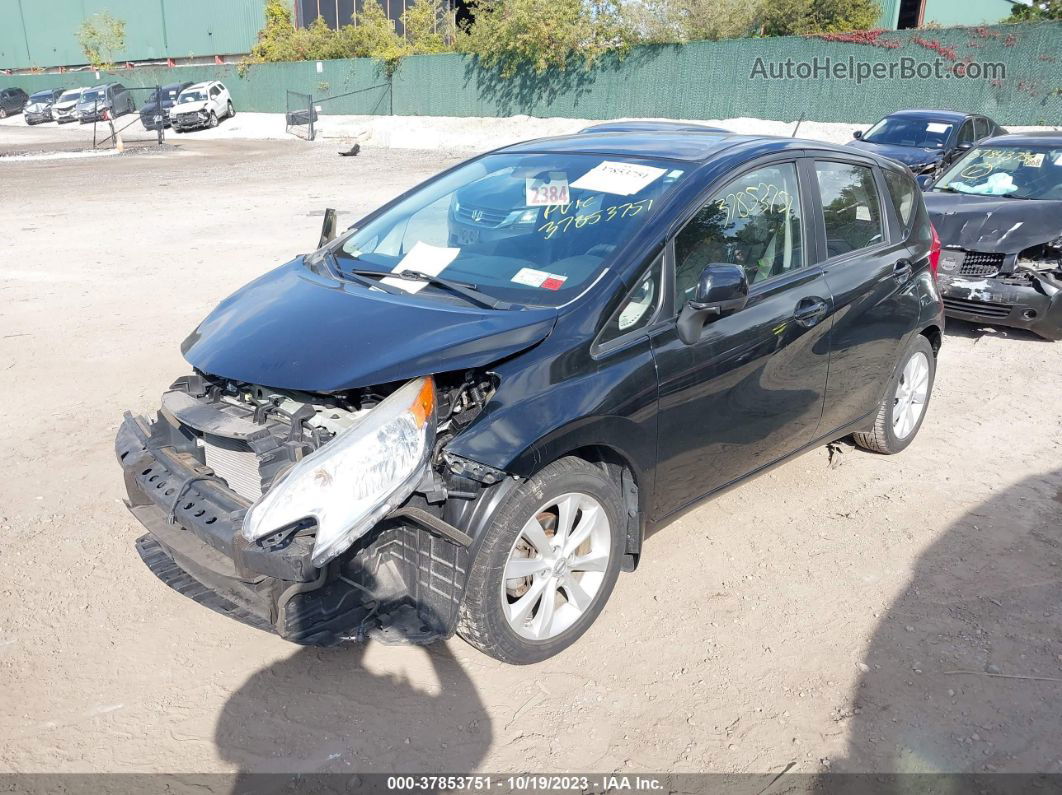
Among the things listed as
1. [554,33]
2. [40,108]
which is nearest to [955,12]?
[554,33]

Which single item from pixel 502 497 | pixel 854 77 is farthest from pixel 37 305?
pixel 854 77

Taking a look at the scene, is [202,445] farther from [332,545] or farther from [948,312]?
[948,312]

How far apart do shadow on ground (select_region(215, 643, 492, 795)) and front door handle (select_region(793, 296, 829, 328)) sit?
211cm

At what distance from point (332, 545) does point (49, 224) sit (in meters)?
12.1

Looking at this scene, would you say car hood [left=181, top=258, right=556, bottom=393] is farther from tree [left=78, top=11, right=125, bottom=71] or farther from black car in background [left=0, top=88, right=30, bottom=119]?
tree [left=78, top=11, right=125, bottom=71]

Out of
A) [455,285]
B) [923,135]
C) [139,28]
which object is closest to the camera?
[455,285]

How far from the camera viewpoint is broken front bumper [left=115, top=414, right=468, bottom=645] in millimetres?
2830

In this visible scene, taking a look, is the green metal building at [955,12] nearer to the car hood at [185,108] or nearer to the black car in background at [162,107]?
the car hood at [185,108]

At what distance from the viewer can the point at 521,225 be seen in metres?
3.79

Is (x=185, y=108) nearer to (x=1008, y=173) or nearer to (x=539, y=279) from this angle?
(x=1008, y=173)

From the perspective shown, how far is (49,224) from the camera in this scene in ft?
41.4

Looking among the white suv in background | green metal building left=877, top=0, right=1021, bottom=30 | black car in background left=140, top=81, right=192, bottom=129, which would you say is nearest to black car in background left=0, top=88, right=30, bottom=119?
black car in background left=140, top=81, right=192, bottom=129

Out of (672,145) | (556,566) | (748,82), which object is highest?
(672,145)

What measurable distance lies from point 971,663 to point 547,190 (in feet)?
8.45
